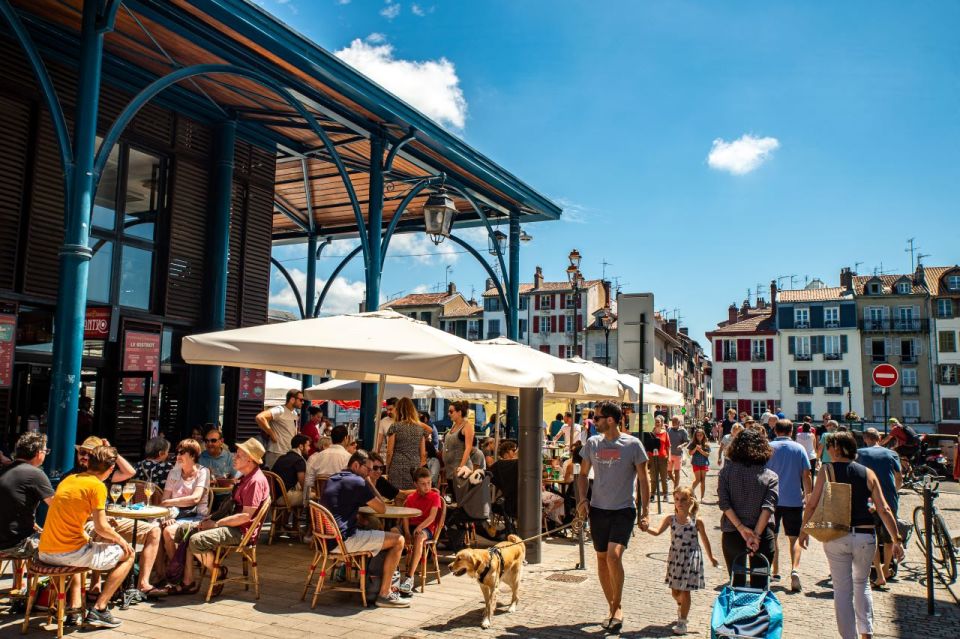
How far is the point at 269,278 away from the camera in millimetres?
15953

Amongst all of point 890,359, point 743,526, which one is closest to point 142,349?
point 743,526

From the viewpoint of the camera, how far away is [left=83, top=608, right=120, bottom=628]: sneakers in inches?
222

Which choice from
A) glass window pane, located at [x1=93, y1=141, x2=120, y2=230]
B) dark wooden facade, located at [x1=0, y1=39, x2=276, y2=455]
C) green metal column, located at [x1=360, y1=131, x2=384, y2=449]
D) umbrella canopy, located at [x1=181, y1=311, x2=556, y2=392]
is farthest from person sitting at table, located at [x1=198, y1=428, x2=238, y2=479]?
glass window pane, located at [x1=93, y1=141, x2=120, y2=230]

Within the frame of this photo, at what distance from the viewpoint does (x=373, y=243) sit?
13.2m

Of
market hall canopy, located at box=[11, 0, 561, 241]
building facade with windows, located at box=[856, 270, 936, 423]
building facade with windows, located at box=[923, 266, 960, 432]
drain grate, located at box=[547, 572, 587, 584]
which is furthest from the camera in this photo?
building facade with windows, located at box=[856, 270, 936, 423]

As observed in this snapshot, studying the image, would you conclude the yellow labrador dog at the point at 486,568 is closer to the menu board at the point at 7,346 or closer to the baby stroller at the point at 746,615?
the baby stroller at the point at 746,615

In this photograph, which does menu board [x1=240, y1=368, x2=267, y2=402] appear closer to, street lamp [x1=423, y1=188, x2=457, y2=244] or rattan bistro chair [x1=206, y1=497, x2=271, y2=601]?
street lamp [x1=423, y1=188, x2=457, y2=244]

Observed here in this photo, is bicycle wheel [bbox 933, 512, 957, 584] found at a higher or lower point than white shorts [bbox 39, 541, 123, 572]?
lower

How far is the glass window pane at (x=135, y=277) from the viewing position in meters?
12.7

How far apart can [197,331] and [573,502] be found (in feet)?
24.6

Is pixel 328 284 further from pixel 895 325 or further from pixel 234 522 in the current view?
pixel 895 325

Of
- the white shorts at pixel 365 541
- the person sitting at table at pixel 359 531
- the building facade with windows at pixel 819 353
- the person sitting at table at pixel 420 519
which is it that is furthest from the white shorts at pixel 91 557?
the building facade with windows at pixel 819 353

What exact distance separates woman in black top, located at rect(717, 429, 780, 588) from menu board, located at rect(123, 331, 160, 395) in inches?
385

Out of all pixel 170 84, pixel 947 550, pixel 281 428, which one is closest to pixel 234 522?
pixel 281 428
